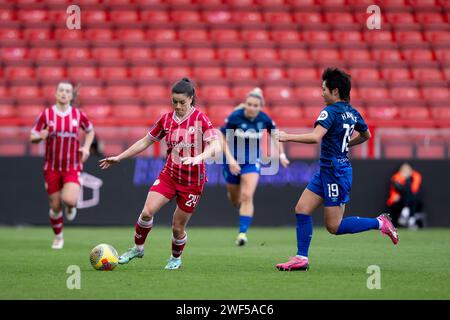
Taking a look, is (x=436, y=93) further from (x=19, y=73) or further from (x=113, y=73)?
(x=19, y=73)

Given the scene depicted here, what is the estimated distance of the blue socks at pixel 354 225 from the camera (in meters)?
9.17

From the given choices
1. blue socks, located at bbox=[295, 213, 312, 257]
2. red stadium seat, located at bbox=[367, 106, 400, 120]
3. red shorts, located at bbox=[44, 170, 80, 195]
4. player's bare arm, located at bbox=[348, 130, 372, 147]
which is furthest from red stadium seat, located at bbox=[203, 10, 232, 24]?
blue socks, located at bbox=[295, 213, 312, 257]

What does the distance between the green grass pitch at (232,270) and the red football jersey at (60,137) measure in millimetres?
1166

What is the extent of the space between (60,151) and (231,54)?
10386 mm

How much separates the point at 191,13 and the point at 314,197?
49.1ft

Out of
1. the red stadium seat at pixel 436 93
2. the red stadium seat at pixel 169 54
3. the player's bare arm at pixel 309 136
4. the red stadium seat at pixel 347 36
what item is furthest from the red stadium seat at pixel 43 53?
the player's bare arm at pixel 309 136

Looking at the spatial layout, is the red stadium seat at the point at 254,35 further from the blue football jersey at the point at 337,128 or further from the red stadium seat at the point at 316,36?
the blue football jersey at the point at 337,128

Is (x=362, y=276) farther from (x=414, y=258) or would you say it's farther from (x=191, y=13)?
(x=191, y=13)

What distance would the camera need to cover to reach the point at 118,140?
1684 centimetres

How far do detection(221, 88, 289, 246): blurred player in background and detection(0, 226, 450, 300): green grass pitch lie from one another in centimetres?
72

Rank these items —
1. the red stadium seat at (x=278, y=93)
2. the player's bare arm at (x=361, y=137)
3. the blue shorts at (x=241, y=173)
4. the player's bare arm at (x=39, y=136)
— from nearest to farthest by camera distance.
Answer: the player's bare arm at (x=361, y=137), the player's bare arm at (x=39, y=136), the blue shorts at (x=241, y=173), the red stadium seat at (x=278, y=93)

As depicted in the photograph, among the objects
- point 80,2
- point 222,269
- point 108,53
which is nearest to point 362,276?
point 222,269

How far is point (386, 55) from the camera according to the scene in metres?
22.8

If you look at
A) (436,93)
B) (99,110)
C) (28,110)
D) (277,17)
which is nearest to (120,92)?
(99,110)
